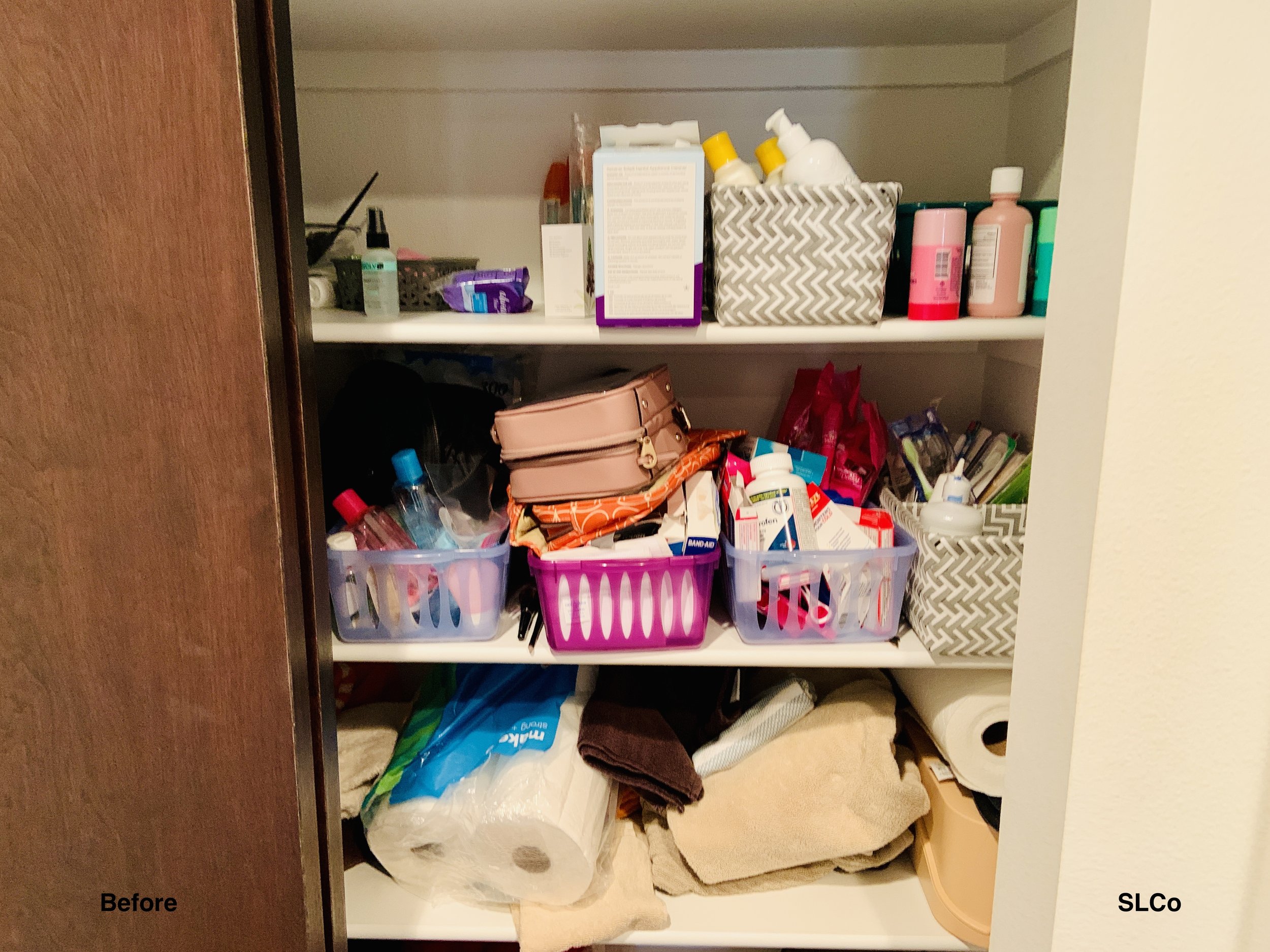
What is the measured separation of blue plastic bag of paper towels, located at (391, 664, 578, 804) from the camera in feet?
3.05

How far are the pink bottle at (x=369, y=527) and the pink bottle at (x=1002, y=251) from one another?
27.0 inches

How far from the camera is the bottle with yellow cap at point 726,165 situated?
31.6 inches

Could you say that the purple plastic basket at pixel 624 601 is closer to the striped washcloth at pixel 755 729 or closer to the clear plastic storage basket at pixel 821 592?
the clear plastic storage basket at pixel 821 592

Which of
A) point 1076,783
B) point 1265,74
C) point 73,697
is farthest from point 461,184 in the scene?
point 1076,783

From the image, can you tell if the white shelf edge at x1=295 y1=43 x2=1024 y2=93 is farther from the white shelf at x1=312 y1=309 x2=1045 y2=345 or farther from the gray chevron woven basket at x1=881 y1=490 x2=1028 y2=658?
the gray chevron woven basket at x1=881 y1=490 x2=1028 y2=658

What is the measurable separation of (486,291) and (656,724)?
584 mm

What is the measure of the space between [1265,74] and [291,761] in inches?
35.9

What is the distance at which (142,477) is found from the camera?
24.5 inches

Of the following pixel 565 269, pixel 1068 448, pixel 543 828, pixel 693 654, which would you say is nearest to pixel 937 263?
pixel 1068 448

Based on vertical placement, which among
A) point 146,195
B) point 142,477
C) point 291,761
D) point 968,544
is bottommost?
point 291,761

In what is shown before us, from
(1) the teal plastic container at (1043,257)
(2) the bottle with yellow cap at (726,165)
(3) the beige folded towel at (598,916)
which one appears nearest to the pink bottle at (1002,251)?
(1) the teal plastic container at (1043,257)

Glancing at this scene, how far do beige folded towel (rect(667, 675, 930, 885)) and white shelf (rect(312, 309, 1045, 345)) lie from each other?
0.49 m

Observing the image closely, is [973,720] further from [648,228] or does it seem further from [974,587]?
[648,228]

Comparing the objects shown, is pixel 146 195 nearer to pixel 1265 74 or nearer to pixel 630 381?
pixel 630 381
